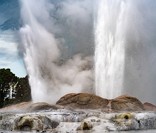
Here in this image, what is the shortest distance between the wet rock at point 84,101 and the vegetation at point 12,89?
2385 centimetres

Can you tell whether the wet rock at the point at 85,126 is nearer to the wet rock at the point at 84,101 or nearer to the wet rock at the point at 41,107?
the wet rock at the point at 41,107

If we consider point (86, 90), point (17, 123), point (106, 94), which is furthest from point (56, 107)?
point (86, 90)

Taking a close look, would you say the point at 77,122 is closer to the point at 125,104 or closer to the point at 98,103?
the point at 98,103

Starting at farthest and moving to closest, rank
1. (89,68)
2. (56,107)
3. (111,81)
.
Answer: (89,68)
(111,81)
(56,107)

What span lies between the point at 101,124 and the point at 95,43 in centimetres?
2646

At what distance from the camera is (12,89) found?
240 feet

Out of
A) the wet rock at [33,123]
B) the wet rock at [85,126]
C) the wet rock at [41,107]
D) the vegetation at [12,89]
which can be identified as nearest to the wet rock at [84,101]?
the wet rock at [41,107]

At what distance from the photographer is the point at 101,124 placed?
104 feet

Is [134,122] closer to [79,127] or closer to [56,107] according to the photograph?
[79,127]

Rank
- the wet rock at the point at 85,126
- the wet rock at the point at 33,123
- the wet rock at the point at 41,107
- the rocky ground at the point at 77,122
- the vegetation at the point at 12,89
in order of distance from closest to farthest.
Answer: the wet rock at the point at 85,126, the rocky ground at the point at 77,122, the wet rock at the point at 33,123, the wet rock at the point at 41,107, the vegetation at the point at 12,89

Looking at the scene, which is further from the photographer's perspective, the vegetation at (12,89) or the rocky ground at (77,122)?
the vegetation at (12,89)

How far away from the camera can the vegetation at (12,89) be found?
6819 centimetres

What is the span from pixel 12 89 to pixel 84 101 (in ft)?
98.6

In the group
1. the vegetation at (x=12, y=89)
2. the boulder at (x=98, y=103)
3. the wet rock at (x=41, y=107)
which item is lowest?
the wet rock at (x=41, y=107)
